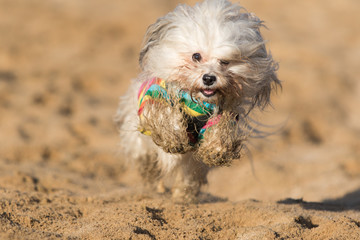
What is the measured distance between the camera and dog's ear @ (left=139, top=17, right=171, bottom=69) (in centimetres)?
391

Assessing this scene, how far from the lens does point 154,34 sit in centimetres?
400

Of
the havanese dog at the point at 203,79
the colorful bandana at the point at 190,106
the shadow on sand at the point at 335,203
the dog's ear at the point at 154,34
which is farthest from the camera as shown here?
the shadow on sand at the point at 335,203

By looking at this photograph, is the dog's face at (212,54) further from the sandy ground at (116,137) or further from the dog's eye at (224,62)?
the sandy ground at (116,137)

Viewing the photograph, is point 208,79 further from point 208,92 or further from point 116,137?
point 116,137

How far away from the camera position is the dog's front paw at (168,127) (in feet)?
12.0

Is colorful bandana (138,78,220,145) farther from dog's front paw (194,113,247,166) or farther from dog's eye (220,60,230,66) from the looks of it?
dog's eye (220,60,230,66)

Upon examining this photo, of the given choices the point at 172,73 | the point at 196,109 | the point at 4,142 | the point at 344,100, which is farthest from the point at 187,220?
the point at 344,100

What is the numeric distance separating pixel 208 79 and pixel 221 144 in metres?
0.47

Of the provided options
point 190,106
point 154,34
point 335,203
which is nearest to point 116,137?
point 335,203

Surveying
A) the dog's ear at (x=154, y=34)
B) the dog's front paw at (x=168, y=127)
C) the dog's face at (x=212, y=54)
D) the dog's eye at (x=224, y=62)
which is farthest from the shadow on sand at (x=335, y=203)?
the dog's ear at (x=154, y=34)

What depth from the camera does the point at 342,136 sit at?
848cm

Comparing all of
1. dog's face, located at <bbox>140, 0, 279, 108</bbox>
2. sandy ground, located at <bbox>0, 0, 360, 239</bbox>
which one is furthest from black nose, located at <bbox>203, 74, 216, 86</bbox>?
sandy ground, located at <bbox>0, 0, 360, 239</bbox>

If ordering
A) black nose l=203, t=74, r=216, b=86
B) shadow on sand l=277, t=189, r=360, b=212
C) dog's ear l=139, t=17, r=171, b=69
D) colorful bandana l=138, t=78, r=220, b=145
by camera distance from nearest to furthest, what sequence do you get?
black nose l=203, t=74, r=216, b=86
colorful bandana l=138, t=78, r=220, b=145
dog's ear l=139, t=17, r=171, b=69
shadow on sand l=277, t=189, r=360, b=212

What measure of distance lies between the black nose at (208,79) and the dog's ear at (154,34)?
1.96ft
